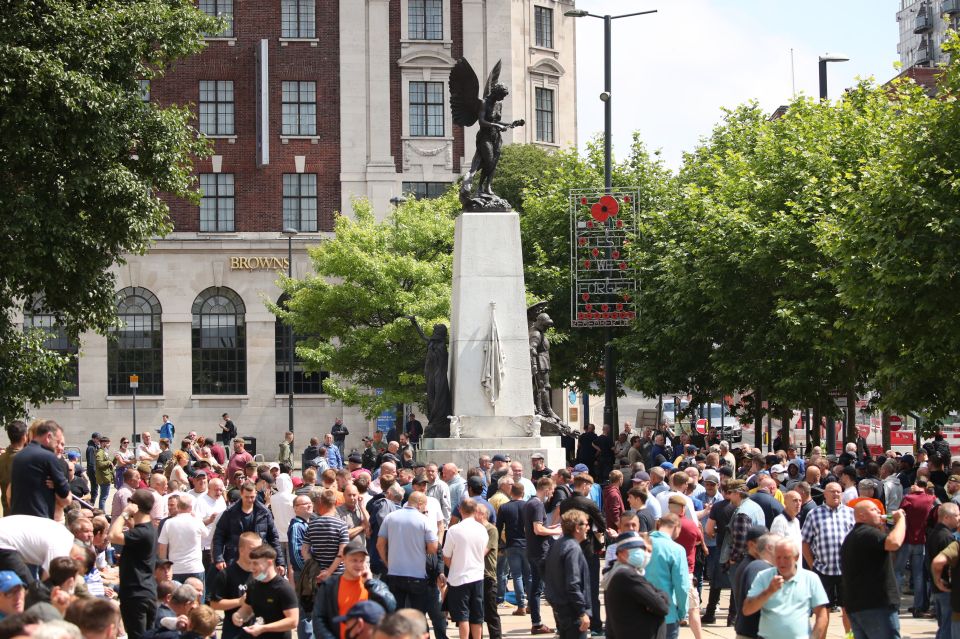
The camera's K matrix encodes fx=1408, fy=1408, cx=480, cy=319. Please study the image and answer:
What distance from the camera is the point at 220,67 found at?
56.3 m

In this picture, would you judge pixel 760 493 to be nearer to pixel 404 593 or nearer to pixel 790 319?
pixel 404 593

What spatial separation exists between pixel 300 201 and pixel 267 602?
47.1 meters

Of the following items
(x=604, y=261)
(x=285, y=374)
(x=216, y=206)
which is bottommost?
(x=285, y=374)

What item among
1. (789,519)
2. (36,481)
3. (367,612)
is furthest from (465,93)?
(367,612)

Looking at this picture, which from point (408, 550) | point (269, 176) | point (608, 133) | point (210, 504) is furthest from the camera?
point (269, 176)

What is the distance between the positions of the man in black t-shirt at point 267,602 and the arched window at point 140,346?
154 ft

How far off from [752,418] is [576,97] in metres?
24.1

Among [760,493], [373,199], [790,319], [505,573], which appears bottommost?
[505,573]

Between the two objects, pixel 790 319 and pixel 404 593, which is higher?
pixel 790 319

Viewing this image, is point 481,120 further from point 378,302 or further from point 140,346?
point 140,346

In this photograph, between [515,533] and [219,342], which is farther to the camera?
[219,342]

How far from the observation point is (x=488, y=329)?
83.5 ft

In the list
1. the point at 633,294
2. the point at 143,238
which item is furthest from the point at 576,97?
the point at 143,238

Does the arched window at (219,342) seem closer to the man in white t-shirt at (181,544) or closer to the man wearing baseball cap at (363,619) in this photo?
the man in white t-shirt at (181,544)
